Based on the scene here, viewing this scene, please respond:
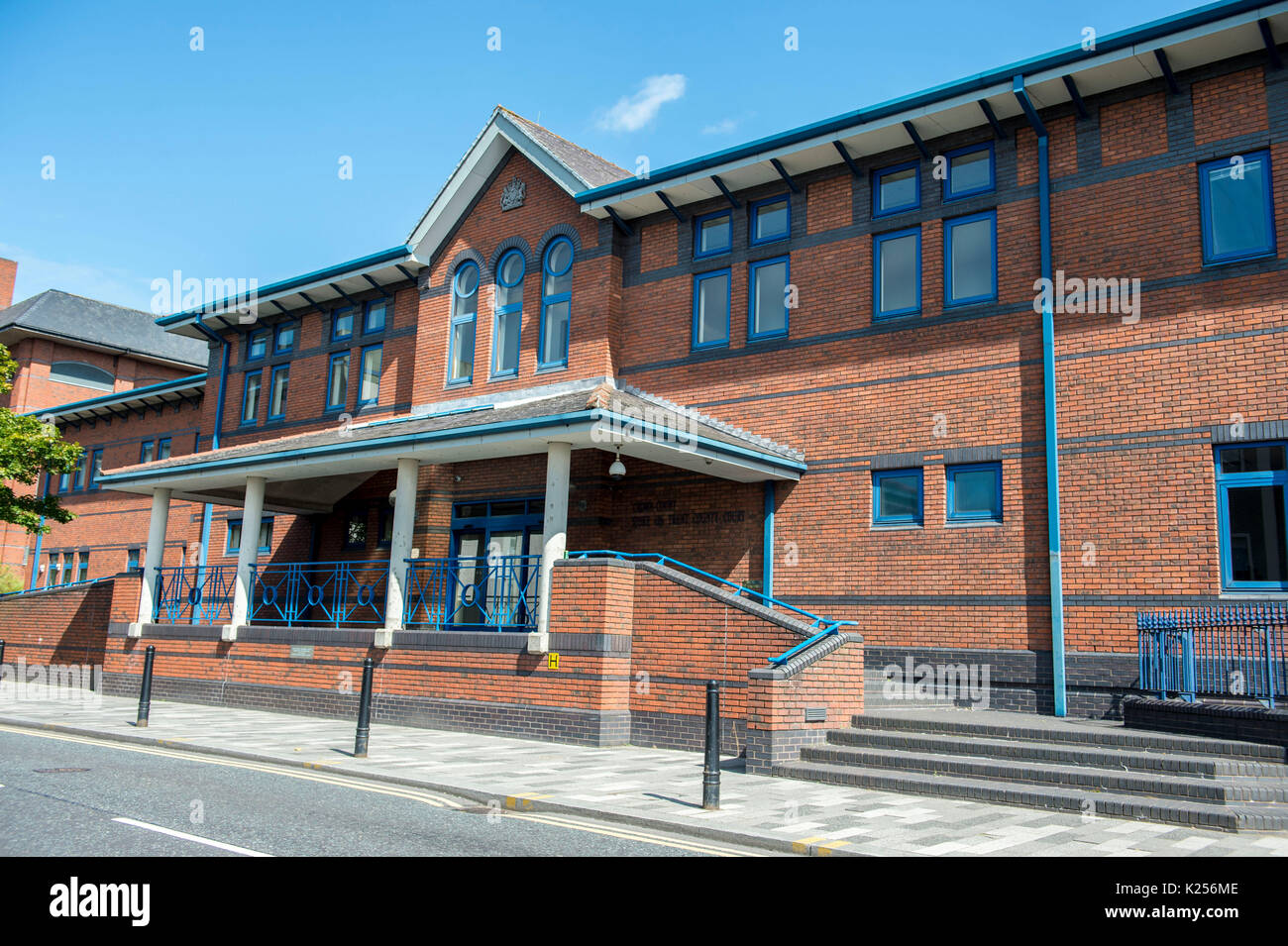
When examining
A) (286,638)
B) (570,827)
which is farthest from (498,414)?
(570,827)

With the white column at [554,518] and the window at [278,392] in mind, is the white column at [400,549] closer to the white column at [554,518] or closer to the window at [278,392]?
the white column at [554,518]

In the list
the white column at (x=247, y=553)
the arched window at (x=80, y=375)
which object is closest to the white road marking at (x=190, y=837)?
the white column at (x=247, y=553)

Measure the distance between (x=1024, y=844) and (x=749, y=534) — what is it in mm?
8711

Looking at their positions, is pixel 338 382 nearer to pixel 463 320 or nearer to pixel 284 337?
pixel 284 337

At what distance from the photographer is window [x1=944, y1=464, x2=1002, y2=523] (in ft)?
44.7

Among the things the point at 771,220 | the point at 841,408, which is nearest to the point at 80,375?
the point at 771,220

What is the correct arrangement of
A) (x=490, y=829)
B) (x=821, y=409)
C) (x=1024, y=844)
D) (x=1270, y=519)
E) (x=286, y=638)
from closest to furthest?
(x=1024, y=844) < (x=490, y=829) < (x=1270, y=519) < (x=821, y=409) < (x=286, y=638)

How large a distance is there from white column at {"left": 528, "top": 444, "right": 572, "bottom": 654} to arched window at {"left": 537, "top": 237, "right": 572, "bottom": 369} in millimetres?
4164

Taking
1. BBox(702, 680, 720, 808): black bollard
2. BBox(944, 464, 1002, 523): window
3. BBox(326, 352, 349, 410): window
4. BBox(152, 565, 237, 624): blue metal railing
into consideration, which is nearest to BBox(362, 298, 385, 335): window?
BBox(326, 352, 349, 410): window

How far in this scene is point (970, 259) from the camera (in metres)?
14.5

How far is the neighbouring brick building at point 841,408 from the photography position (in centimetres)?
1232
